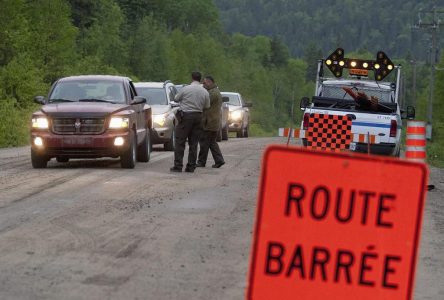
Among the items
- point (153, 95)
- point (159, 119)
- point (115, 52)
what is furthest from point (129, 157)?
point (115, 52)

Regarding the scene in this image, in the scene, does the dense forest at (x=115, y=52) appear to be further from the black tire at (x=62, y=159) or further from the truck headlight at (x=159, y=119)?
the black tire at (x=62, y=159)

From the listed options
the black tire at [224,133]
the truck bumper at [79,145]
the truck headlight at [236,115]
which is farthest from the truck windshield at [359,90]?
the truck headlight at [236,115]

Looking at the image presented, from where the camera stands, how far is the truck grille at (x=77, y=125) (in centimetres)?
1789

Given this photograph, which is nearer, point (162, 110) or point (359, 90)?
point (359, 90)

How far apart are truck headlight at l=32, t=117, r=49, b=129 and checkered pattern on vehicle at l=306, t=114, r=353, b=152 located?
493cm

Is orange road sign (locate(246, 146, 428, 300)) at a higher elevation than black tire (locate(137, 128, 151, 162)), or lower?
higher

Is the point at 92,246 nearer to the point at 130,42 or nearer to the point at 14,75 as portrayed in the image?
the point at 14,75

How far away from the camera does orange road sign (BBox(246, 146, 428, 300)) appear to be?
4.68m

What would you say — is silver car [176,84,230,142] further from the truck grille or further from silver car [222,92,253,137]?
the truck grille

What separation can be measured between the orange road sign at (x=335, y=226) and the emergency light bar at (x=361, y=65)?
19014 millimetres

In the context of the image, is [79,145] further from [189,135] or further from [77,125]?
[189,135]

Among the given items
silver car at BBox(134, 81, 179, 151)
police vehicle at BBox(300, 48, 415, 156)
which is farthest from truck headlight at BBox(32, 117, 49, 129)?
silver car at BBox(134, 81, 179, 151)

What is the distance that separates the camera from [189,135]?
18828 millimetres

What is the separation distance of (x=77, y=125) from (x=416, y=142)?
19.7ft
